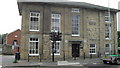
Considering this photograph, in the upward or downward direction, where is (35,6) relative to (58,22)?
upward

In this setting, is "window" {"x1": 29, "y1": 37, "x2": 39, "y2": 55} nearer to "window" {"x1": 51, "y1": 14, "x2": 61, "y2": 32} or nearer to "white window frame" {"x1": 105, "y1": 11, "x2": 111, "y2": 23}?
"window" {"x1": 51, "y1": 14, "x2": 61, "y2": 32}

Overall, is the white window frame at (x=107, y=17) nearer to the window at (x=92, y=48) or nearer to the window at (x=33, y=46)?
the window at (x=92, y=48)

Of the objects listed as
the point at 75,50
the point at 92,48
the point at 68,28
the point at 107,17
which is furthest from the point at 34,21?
the point at 107,17

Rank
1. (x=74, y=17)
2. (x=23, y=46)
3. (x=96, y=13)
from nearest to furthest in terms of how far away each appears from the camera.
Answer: (x=23, y=46) < (x=74, y=17) < (x=96, y=13)

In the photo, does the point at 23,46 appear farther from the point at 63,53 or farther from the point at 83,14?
the point at 83,14

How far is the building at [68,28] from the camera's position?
21844 mm

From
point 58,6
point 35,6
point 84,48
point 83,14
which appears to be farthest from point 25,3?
point 84,48

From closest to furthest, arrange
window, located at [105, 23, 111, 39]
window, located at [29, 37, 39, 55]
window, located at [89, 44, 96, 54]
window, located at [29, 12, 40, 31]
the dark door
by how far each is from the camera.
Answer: window, located at [29, 37, 39, 55]
window, located at [29, 12, 40, 31]
the dark door
window, located at [89, 44, 96, 54]
window, located at [105, 23, 111, 39]

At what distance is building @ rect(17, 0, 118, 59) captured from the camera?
860 inches

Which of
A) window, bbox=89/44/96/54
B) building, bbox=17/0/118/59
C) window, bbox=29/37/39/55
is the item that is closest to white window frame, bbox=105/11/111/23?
building, bbox=17/0/118/59

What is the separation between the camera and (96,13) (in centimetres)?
2642

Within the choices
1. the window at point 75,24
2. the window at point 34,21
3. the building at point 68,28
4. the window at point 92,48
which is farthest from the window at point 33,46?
the window at point 92,48

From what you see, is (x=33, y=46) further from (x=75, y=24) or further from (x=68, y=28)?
(x=75, y=24)

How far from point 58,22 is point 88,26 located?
205 inches
